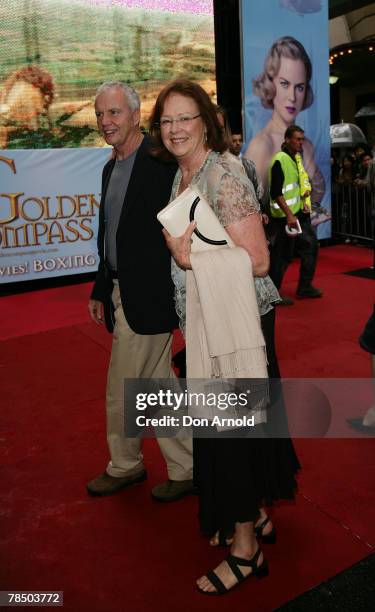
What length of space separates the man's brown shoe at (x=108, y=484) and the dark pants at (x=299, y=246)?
316 cm

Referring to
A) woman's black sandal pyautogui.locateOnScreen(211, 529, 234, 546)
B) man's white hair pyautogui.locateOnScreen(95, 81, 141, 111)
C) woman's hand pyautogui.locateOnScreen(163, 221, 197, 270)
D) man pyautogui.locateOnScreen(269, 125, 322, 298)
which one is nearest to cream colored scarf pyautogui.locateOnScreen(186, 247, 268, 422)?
woman's hand pyautogui.locateOnScreen(163, 221, 197, 270)

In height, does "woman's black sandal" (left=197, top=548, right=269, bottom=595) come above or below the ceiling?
below

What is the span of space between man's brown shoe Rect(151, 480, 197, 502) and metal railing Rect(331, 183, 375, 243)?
805cm

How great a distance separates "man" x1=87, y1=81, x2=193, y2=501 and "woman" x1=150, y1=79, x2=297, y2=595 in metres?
0.34

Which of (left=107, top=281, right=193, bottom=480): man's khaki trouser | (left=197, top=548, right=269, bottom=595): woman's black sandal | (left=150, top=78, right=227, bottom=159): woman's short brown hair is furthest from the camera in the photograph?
(left=107, top=281, right=193, bottom=480): man's khaki trouser

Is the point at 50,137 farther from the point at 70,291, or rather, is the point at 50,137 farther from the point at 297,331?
the point at 297,331

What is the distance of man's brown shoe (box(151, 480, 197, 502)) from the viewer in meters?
2.62

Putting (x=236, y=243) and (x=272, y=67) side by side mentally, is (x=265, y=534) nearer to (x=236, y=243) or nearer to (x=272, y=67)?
(x=236, y=243)

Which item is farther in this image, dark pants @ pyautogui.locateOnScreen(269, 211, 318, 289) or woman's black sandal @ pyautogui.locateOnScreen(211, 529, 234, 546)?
dark pants @ pyautogui.locateOnScreen(269, 211, 318, 289)

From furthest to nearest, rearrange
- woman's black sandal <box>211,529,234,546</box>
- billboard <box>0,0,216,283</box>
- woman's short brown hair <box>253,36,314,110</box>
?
woman's short brown hair <box>253,36,314,110</box>
billboard <box>0,0,216,283</box>
woman's black sandal <box>211,529,234,546</box>

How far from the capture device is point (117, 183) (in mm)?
2533

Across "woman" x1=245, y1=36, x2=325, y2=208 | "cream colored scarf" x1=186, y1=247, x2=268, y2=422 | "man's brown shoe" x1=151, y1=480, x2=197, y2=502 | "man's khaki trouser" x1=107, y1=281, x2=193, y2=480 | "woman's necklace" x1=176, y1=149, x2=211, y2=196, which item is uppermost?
"woman" x1=245, y1=36, x2=325, y2=208

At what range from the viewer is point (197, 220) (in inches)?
68.2

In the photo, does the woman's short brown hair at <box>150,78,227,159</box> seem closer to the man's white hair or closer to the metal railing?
the man's white hair
